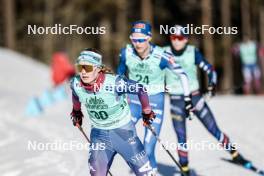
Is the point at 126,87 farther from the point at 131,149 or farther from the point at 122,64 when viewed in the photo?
the point at 122,64

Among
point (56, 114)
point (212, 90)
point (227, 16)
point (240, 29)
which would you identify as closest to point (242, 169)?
point (212, 90)

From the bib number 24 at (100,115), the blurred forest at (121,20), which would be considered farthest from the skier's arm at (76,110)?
the blurred forest at (121,20)

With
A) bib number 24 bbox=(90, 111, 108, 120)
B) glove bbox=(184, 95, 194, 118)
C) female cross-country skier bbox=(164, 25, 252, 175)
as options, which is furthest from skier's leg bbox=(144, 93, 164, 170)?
bib number 24 bbox=(90, 111, 108, 120)

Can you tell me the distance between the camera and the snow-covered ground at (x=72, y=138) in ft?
31.1

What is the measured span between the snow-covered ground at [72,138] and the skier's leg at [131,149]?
266 centimetres

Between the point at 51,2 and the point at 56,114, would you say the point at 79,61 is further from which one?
the point at 51,2

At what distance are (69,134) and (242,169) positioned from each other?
430 cm

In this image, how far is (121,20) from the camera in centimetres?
3675

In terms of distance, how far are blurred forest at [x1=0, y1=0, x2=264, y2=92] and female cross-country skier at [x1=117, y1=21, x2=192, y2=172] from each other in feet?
79.3

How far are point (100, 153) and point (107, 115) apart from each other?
44 centimetres

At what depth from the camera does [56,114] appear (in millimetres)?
16078

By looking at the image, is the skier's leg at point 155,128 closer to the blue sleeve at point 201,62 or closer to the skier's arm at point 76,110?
the blue sleeve at point 201,62

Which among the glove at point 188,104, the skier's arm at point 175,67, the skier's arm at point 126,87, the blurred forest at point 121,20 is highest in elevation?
the blurred forest at point 121,20

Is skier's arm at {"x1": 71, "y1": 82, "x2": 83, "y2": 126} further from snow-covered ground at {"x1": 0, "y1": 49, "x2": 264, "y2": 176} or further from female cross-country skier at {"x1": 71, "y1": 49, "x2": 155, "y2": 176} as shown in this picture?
snow-covered ground at {"x1": 0, "y1": 49, "x2": 264, "y2": 176}
